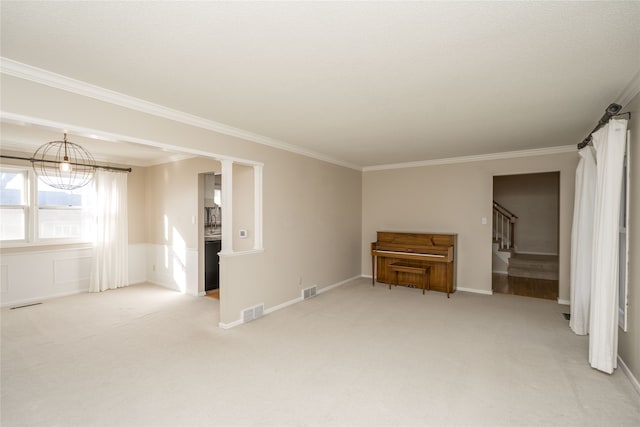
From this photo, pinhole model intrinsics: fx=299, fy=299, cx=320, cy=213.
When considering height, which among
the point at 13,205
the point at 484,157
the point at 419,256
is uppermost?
the point at 484,157

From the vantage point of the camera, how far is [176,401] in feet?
7.27

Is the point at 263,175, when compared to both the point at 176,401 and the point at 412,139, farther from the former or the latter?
the point at 176,401

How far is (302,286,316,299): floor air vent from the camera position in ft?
16.1

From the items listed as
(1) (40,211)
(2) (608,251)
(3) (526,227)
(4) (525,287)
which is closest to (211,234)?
(1) (40,211)

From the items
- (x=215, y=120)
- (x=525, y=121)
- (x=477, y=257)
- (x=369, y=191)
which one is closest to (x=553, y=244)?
(x=477, y=257)

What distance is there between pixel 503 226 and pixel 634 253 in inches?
210

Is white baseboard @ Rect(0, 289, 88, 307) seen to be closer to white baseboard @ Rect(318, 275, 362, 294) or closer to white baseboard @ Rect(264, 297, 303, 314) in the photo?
Answer: white baseboard @ Rect(264, 297, 303, 314)

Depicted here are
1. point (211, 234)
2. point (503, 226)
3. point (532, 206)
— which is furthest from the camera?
point (532, 206)

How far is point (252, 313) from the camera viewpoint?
157 inches

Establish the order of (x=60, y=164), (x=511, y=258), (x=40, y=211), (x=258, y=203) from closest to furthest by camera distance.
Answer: (x=258, y=203), (x=60, y=164), (x=40, y=211), (x=511, y=258)

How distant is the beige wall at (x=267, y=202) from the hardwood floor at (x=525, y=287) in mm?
2833

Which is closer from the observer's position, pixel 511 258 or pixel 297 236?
pixel 297 236

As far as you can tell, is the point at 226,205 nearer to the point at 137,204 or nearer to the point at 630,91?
the point at 137,204

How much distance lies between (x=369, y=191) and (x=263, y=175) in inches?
119
